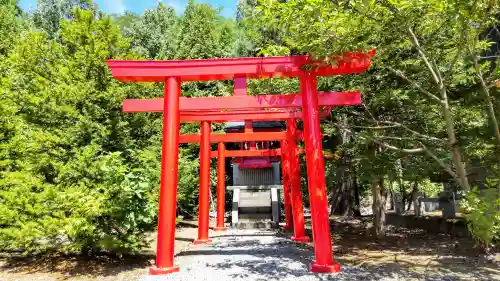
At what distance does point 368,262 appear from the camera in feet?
21.7

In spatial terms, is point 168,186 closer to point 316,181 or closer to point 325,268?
point 316,181

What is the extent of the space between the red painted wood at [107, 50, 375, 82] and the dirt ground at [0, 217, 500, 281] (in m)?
3.66

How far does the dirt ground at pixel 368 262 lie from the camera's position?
576cm

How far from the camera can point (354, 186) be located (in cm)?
1772

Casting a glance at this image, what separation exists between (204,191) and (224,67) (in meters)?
5.35

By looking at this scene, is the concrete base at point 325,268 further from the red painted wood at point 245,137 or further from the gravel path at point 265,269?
the red painted wood at point 245,137

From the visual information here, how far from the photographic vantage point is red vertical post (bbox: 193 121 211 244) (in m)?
10.3

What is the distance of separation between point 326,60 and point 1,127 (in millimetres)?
8573

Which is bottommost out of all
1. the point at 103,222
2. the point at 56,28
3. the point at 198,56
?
the point at 103,222

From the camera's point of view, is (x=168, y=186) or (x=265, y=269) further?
(x=168, y=186)

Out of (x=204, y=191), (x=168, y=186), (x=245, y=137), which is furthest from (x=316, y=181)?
(x=245, y=137)

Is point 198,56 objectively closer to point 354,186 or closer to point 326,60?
point 354,186

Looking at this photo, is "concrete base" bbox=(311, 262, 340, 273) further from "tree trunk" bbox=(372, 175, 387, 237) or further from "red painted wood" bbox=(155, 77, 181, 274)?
"tree trunk" bbox=(372, 175, 387, 237)

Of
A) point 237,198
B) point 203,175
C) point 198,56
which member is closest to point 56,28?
point 198,56
